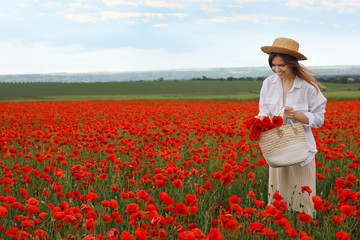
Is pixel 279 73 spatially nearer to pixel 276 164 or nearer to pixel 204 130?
pixel 276 164

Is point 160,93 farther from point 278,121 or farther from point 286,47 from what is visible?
point 278,121

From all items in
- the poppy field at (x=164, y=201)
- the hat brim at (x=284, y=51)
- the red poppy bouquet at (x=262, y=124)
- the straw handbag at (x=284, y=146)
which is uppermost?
the hat brim at (x=284, y=51)

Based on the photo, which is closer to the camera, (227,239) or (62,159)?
(227,239)

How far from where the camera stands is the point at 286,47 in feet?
9.93

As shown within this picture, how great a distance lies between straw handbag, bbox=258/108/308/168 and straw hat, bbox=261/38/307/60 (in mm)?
707

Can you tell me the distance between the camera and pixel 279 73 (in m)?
3.14

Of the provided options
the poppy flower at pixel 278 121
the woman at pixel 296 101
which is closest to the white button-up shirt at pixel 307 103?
the woman at pixel 296 101

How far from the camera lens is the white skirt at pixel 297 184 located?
10.2 feet

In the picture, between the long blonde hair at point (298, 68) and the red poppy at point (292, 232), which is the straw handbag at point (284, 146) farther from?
the red poppy at point (292, 232)

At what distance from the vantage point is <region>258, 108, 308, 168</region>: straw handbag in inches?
106

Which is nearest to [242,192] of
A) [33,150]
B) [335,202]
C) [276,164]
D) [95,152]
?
[335,202]

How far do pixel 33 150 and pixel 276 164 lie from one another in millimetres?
4900

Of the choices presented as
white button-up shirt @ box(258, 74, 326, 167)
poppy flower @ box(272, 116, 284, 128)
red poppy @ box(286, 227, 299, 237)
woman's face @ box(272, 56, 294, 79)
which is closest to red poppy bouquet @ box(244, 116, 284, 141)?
poppy flower @ box(272, 116, 284, 128)

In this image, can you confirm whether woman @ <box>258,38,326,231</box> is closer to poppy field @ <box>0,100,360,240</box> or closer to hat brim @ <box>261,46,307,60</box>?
hat brim @ <box>261,46,307,60</box>
